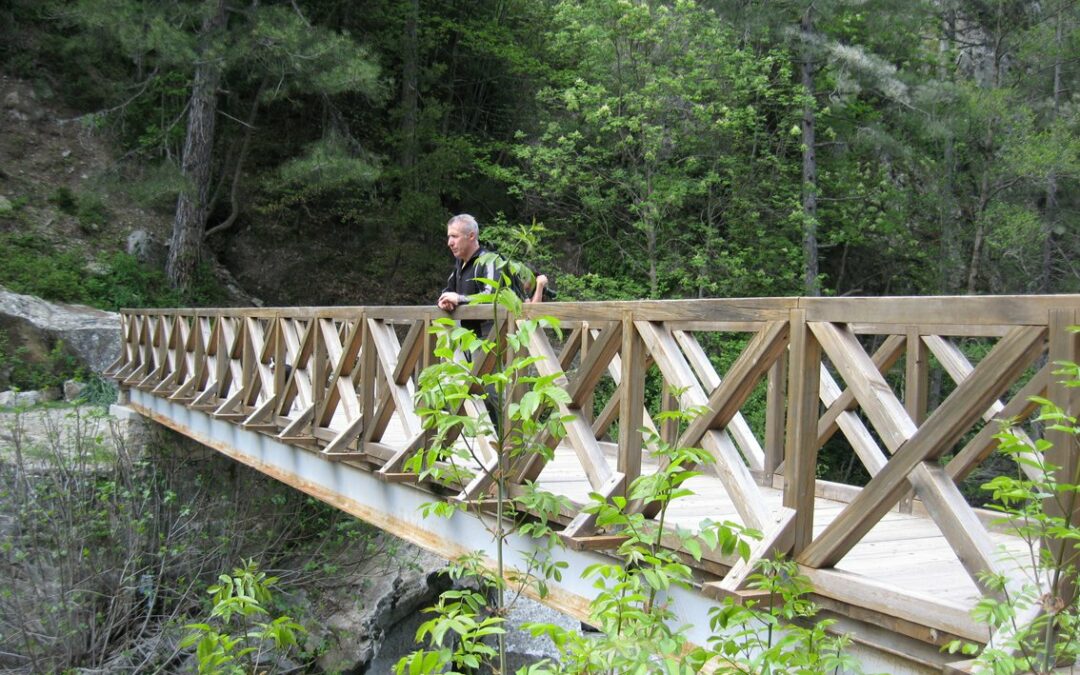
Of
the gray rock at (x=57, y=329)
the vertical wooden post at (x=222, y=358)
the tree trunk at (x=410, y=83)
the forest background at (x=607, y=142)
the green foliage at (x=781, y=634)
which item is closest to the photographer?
the green foliage at (x=781, y=634)

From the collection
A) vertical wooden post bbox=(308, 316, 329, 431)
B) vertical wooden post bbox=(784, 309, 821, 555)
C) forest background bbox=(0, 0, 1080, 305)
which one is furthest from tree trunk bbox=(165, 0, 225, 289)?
vertical wooden post bbox=(784, 309, 821, 555)

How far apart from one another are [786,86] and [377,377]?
1204cm

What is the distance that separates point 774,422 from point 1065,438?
2847 millimetres

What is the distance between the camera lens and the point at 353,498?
6.04 m

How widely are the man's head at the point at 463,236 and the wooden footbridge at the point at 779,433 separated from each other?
40 centimetres

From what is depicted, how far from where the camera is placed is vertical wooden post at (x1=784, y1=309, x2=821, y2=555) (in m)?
2.86

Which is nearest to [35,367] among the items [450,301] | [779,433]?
[450,301]

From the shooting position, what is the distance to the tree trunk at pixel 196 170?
14.9 metres

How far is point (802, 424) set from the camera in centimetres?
288

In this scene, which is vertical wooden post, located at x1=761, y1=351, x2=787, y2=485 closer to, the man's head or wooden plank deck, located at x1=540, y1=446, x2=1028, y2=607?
wooden plank deck, located at x1=540, y1=446, x2=1028, y2=607

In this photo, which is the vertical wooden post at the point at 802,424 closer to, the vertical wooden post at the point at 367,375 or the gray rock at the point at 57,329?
the vertical wooden post at the point at 367,375

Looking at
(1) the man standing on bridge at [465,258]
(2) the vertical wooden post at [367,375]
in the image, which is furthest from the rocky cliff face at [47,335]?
(1) the man standing on bridge at [465,258]

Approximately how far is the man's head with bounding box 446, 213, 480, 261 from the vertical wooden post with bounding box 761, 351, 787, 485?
5.66 ft

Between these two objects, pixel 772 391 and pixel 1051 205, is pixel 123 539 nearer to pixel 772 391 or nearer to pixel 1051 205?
pixel 772 391
